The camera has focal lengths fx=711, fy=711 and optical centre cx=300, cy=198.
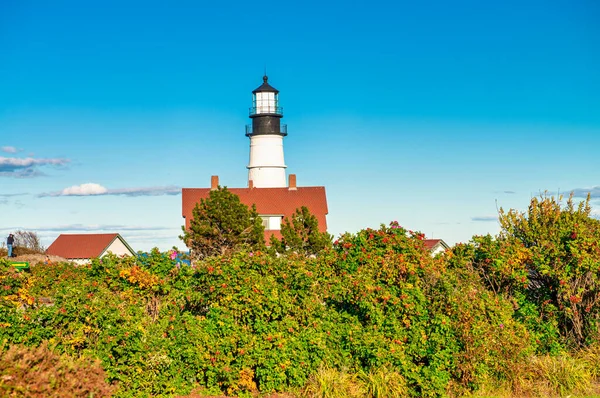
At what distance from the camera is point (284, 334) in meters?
11.0

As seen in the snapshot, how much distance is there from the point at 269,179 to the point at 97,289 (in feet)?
142

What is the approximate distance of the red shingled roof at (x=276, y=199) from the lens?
4941cm

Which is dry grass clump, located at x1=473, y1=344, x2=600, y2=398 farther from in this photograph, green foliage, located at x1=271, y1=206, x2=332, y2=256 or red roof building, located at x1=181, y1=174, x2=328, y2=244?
red roof building, located at x1=181, y1=174, x2=328, y2=244

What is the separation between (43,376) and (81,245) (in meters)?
46.0

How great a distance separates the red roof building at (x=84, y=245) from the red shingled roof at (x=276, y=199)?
20.4 ft

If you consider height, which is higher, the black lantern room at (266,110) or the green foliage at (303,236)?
the black lantern room at (266,110)

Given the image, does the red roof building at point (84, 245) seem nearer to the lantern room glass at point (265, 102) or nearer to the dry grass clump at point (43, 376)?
the lantern room glass at point (265, 102)

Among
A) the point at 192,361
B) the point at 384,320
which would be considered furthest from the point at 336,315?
the point at 192,361

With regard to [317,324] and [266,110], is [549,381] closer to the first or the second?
[317,324]

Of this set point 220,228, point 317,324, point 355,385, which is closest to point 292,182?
point 220,228

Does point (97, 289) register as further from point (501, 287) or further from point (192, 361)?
point (501, 287)

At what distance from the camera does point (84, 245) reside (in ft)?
170

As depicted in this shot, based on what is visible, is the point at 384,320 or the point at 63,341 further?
the point at 384,320

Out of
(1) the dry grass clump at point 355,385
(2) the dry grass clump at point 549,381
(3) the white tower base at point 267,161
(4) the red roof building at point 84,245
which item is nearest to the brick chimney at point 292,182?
(3) the white tower base at point 267,161
